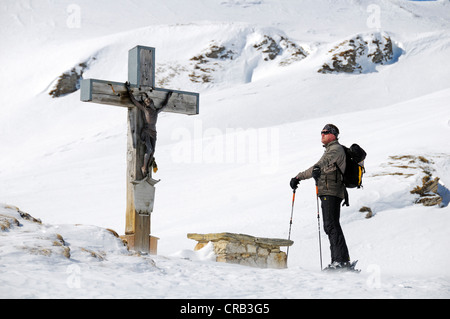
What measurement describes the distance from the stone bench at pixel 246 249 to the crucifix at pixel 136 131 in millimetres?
798

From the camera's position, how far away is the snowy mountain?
5.30 meters

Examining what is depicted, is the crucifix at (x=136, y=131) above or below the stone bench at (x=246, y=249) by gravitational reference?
above

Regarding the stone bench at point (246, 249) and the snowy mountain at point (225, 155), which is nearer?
the snowy mountain at point (225, 155)

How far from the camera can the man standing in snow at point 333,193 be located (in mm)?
6625

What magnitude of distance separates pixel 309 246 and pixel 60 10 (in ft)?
217

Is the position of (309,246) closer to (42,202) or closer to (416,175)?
(416,175)

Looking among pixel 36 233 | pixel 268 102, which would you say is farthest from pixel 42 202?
pixel 268 102

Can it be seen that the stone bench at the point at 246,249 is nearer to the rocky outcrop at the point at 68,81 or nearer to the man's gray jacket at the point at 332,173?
the man's gray jacket at the point at 332,173

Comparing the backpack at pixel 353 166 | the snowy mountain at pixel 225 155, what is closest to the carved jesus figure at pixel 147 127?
the snowy mountain at pixel 225 155

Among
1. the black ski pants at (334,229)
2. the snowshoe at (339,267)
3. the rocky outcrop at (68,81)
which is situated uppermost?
the rocky outcrop at (68,81)

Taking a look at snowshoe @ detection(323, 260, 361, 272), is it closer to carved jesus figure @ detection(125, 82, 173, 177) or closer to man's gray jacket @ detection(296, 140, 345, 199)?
man's gray jacket @ detection(296, 140, 345, 199)

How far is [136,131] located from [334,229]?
2.72 metres

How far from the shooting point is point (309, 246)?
34.9ft

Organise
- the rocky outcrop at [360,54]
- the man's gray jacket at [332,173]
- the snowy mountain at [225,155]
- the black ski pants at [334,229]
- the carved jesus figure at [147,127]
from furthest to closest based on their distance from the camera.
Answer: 1. the rocky outcrop at [360,54]
2. the carved jesus figure at [147,127]
3. the man's gray jacket at [332,173]
4. the black ski pants at [334,229]
5. the snowy mountain at [225,155]
